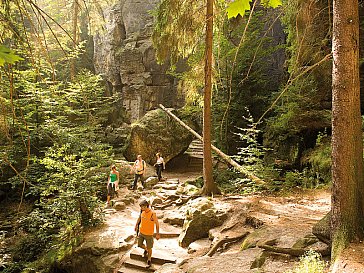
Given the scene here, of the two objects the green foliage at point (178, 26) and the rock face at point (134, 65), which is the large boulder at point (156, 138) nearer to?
the rock face at point (134, 65)

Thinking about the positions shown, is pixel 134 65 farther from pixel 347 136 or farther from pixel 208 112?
pixel 347 136

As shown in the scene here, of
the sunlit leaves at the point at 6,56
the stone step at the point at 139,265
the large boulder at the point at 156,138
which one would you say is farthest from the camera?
the large boulder at the point at 156,138

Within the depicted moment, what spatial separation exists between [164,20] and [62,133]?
17.0ft

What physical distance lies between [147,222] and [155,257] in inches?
41.3

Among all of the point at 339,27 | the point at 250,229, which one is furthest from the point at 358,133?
the point at 250,229

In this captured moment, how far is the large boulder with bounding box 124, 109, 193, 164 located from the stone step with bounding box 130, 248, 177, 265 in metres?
9.67

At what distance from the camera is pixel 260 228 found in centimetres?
570

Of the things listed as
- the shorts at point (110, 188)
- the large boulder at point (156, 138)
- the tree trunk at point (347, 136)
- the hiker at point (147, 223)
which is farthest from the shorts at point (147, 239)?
the large boulder at point (156, 138)

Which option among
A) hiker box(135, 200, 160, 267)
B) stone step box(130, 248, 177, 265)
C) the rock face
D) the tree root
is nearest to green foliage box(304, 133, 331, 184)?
the tree root

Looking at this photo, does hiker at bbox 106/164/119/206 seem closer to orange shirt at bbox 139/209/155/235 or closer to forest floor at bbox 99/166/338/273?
forest floor at bbox 99/166/338/273

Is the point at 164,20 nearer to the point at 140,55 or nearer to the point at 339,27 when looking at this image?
the point at 339,27

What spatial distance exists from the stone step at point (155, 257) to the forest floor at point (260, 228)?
21 cm

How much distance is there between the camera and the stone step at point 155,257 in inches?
250

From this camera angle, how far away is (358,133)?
3465mm
